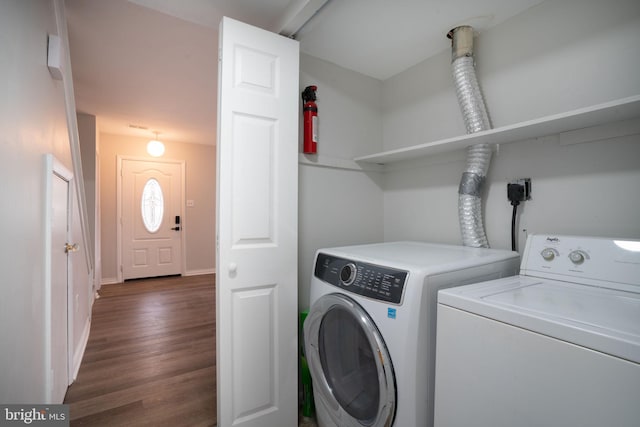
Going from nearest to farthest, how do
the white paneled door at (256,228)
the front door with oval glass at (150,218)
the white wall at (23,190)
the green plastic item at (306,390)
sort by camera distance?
the white wall at (23,190), the white paneled door at (256,228), the green plastic item at (306,390), the front door with oval glass at (150,218)

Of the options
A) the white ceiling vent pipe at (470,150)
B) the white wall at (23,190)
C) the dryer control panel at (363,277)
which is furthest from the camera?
the white ceiling vent pipe at (470,150)

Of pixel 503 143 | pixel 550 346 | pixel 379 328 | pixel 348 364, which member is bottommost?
pixel 348 364

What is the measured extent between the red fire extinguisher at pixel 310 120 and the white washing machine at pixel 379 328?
70cm

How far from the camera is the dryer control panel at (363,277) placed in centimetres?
103

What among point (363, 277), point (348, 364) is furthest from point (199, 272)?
point (363, 277)

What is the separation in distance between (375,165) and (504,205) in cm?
90

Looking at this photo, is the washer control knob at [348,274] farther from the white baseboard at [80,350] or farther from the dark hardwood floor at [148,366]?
the white baseboard at [80,350]

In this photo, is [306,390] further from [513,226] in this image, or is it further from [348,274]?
[513,226]

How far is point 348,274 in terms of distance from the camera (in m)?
1.24

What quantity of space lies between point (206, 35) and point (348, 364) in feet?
7.61

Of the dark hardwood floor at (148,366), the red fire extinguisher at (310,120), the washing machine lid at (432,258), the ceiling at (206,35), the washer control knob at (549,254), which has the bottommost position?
the dark hardwood floor at (148,366)

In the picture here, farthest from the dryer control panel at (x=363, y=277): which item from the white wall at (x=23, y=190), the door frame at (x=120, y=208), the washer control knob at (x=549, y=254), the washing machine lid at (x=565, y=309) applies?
the door frame at (x=120, y=208)

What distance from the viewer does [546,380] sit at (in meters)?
0.68

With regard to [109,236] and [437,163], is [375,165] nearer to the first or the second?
[437,163]
